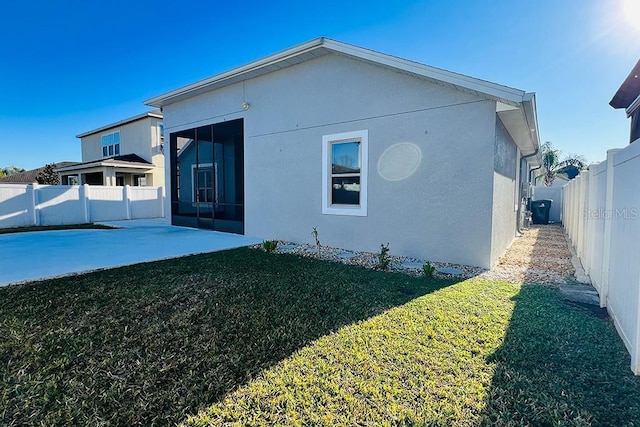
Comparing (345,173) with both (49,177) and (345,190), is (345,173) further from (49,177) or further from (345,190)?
(49,177)

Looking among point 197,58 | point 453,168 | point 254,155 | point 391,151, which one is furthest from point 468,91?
point 197,58

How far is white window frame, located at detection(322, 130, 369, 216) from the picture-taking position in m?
8.15

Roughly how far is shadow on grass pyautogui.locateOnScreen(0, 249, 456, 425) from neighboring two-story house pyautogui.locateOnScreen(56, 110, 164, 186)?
17437mm

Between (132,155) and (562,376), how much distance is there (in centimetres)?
2628

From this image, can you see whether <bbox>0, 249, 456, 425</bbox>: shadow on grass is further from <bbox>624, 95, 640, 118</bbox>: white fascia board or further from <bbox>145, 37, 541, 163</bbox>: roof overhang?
<bbox>624, 95, 640, 118</bbox>: white fascia board

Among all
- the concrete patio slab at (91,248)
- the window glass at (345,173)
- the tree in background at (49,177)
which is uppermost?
the tree in background at (49,177)

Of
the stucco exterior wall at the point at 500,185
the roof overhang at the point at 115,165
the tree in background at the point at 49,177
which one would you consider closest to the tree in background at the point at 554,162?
the stucco exterior wall at the point at 500,185

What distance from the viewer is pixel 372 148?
8000mm

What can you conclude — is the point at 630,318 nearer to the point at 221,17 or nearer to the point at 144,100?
the point at 221,17

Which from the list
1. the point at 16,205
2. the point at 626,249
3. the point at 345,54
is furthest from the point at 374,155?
the point at 16,205

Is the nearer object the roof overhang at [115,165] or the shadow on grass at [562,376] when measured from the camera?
the shadow on grass at [562,376]

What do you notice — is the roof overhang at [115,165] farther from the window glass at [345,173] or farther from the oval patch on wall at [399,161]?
the oval patch on wall at [399,161]

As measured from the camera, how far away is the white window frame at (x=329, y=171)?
8148 mm

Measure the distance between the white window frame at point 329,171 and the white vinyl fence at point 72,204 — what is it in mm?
13504
